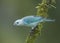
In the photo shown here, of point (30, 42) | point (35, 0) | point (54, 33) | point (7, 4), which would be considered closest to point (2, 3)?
point (7, 4)

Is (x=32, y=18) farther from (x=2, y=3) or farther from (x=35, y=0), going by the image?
(x=2, y=3)

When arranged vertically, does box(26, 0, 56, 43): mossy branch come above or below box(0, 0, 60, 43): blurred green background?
below

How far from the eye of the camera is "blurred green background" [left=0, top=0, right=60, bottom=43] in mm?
1297

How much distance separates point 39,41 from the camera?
1.29 meters

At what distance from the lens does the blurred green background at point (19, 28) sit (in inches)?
51.1

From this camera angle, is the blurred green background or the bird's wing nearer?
the bird's wing

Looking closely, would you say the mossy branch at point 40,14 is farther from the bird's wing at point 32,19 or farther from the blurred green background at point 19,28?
the blurred green background at point 19,28

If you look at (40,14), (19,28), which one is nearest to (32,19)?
(40,14)

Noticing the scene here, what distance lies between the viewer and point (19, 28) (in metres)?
1.36

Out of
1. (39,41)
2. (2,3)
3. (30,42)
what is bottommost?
(30,42)

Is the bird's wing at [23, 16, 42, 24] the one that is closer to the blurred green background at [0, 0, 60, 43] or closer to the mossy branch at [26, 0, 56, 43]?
the mossy branch at [26, 0, 56, 43]

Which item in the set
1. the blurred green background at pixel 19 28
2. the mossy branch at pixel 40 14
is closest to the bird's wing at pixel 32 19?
the mossy branch at pixel 40 14

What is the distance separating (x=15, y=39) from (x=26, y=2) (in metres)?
0.26

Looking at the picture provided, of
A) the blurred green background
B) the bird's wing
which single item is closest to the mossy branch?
the bird's wing
